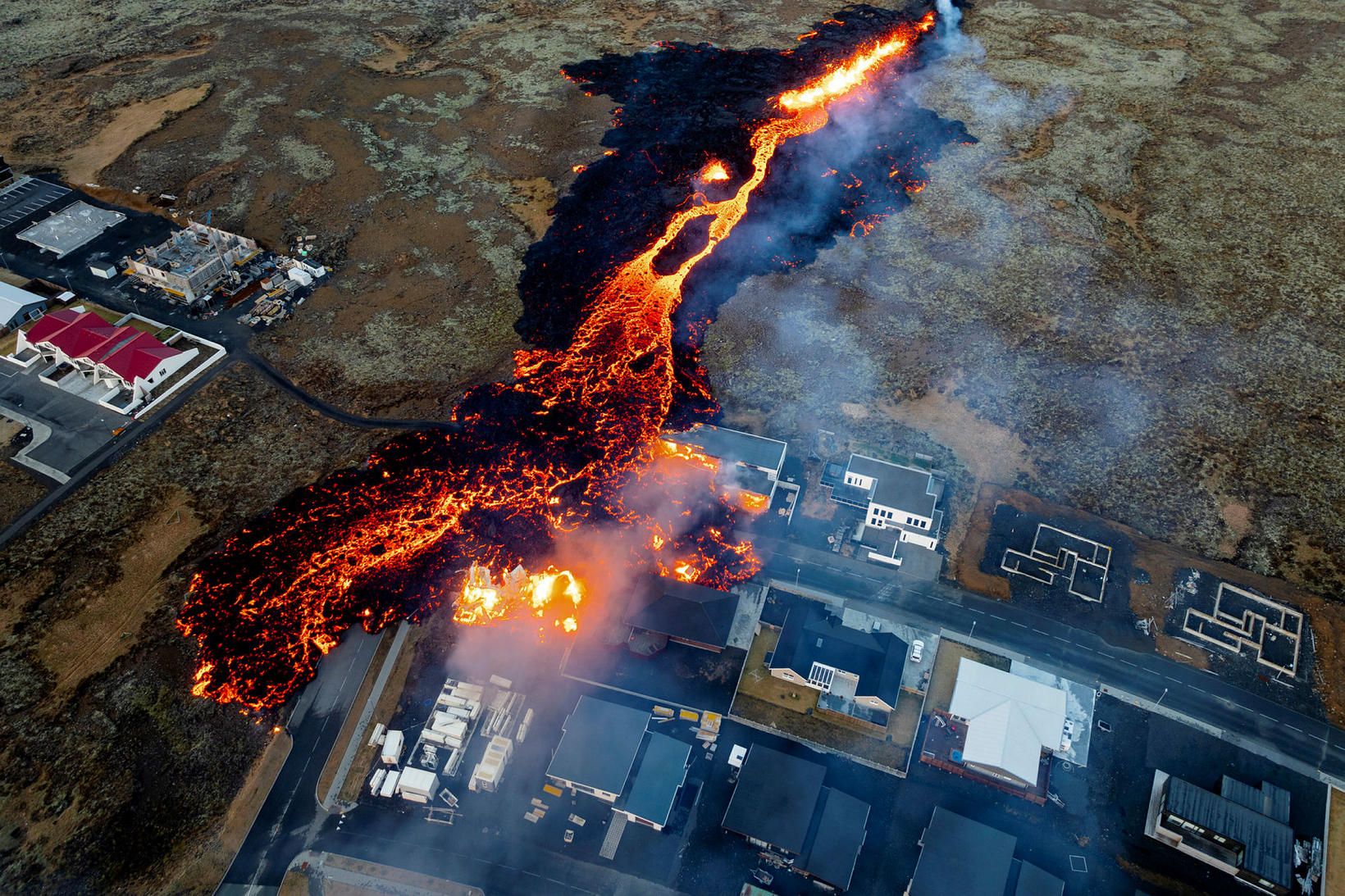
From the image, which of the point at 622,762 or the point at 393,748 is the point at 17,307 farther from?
the point at 622,762

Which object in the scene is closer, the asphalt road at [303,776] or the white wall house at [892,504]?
the asphalt road at [303,776]

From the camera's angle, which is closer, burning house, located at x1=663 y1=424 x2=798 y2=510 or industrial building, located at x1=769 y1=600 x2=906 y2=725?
industrial building, located at x1=769 y1=600 x2=906 y2=725

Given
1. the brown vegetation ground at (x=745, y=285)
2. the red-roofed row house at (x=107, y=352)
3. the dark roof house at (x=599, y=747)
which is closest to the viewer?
the dark roof house at (x=599, y=747)

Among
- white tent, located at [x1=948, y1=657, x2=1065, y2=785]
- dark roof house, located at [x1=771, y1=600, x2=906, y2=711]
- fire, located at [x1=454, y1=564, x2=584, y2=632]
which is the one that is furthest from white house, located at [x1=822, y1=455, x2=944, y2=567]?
fire, located at [x1=454, y1=564, x2=584, y2=632]

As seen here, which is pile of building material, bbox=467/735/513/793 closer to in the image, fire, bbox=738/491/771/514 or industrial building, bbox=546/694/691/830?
industrial building, bbox=546/694/691/830

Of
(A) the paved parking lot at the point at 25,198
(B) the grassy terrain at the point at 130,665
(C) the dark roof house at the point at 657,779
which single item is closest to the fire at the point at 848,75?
(B) the grassy terrain at the point at 130,665

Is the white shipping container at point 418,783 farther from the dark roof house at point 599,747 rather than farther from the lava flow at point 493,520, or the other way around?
the lava flow at point 493,520
